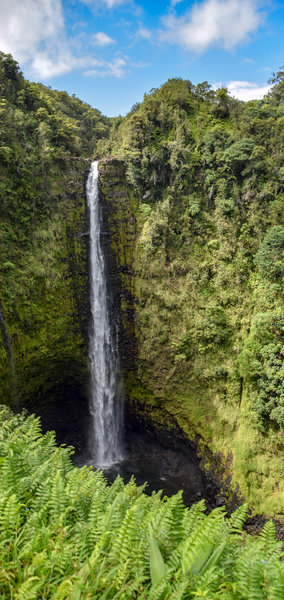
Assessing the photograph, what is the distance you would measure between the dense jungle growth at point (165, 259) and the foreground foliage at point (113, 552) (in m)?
10.8

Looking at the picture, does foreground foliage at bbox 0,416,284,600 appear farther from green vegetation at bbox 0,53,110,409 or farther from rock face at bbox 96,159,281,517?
green vegetation at bbox 0,53,110,409

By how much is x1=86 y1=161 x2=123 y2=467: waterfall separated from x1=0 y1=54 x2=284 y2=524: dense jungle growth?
63cm

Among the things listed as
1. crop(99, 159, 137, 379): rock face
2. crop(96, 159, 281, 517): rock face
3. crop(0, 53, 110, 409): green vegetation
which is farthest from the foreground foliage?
crop(99, 159, 137, 379): rock face

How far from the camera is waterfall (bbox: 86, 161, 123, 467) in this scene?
1791 cm

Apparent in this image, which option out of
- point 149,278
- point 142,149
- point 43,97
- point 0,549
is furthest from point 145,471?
point 43,97

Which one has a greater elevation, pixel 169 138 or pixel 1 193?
pixel 169 138

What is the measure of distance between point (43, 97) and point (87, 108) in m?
9.47

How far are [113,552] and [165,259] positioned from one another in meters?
16.0

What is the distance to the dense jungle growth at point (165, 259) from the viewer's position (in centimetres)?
1451

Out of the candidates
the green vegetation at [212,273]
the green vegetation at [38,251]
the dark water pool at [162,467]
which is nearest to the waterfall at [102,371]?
the green vegetation at [38,251]

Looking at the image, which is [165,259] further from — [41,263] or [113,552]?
[113,552]

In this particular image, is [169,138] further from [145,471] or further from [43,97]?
[145,471]

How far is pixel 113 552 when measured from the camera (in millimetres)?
2480

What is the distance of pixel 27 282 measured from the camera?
16156 millimetres
